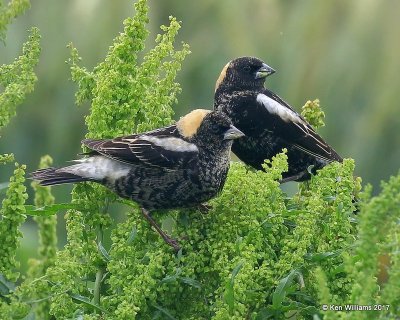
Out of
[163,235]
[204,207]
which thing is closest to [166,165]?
[204,207]

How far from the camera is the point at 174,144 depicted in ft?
12.1

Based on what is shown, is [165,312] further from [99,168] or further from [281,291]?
Result: [99,168]

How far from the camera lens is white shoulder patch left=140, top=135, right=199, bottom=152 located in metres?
3.58

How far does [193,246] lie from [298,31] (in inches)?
276

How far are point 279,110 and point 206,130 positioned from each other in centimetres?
87

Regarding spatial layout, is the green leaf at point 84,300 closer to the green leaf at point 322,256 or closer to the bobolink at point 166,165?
the green leaf at point 322,256

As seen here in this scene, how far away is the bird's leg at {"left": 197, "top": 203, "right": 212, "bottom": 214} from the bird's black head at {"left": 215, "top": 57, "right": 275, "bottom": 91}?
1477mm

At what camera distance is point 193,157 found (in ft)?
12.2

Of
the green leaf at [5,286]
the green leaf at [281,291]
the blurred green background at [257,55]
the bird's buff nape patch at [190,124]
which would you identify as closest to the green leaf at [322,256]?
the green leaf at [281,291]

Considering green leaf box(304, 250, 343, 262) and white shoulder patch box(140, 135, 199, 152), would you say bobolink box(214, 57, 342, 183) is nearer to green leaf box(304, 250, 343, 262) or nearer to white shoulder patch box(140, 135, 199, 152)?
white shoulder patch box(140, 135, 199, 152)

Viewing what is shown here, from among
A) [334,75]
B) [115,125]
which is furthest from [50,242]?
[334,75]

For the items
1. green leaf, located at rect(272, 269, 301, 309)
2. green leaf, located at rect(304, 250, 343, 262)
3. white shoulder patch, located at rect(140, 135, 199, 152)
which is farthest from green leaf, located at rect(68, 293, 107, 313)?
white shoulder patch, located at rect(140, 135, 199, 152)

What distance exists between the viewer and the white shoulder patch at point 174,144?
3.58 m

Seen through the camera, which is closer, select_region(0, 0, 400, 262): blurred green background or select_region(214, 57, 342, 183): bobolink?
select_region(214, 57, 342, 183): bobolink
